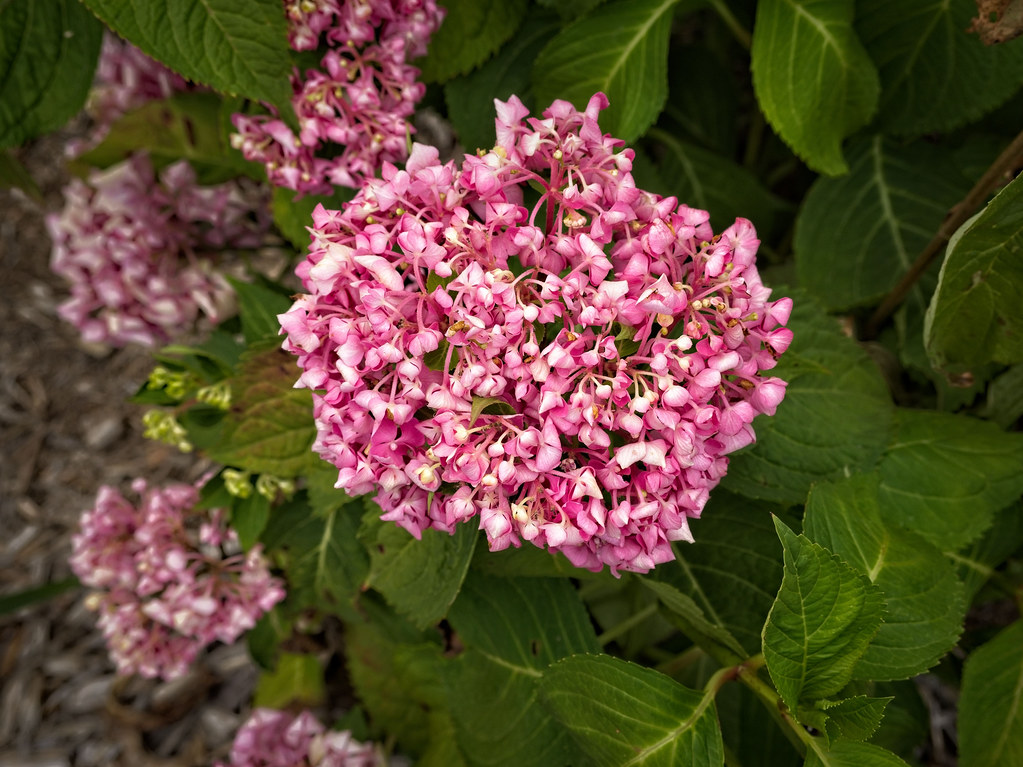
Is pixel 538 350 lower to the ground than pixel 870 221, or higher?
higher

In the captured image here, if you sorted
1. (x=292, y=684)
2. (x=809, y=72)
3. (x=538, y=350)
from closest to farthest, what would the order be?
(x=538, y=350)
(x=809, y=72)
(x=292, y=684)

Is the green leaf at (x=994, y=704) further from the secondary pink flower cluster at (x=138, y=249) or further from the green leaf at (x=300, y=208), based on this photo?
the secondary pink flower cluster at (x=138, y=249)

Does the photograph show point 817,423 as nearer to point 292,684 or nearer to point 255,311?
point 255,311

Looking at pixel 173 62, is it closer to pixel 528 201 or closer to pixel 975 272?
pixel 528 201

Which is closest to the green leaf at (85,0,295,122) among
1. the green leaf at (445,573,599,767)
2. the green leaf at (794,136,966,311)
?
the green leaf at (445,573,599,767)

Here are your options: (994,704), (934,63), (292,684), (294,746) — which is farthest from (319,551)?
(934,63)

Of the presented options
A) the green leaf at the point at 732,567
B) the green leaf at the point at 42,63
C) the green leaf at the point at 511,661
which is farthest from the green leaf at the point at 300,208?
the green leaf at the point at 732,567

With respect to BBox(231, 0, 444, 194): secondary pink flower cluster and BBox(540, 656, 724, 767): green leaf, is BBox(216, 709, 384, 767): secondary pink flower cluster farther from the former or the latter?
BBox(231, 0, 444, 194): secondary pink flower cluster
